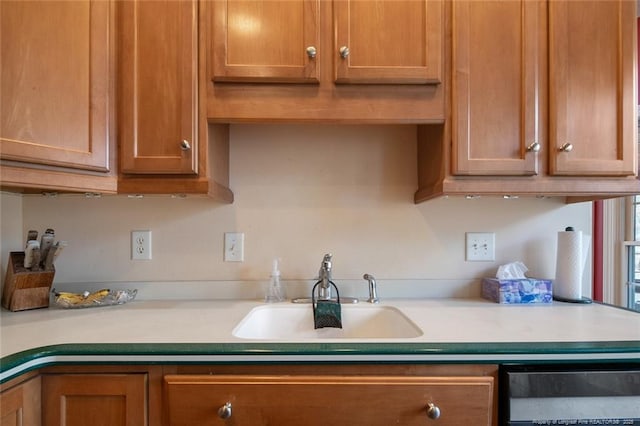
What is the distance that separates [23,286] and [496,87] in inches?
70.2

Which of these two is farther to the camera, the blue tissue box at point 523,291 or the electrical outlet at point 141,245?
the electrical outlet at point 141,245

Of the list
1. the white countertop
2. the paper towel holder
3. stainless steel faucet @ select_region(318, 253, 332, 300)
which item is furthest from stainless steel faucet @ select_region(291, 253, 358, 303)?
the paper towel holder

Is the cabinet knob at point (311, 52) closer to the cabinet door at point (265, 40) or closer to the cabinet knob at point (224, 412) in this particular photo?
the cabinet door at point (265, 40)

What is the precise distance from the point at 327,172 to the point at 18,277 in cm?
121

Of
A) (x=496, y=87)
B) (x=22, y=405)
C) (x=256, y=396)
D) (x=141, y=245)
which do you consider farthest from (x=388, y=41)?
(x=22, y=405)

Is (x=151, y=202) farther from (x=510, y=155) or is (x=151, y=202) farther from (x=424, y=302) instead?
(x=510, y=155)

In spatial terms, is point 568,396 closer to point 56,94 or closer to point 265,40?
point 265,40

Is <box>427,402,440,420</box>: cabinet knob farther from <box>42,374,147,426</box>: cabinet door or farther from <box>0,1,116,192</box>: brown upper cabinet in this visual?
<box>0,1,116,192</box>: brown upper cabinet

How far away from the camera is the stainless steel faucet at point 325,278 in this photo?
1.30m

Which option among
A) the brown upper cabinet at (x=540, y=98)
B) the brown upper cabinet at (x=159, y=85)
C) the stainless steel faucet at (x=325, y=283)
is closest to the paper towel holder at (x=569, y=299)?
the brown upper cabinet at (x=540, y=98)

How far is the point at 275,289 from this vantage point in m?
1.36

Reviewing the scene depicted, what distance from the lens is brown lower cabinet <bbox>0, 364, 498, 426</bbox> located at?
80cm

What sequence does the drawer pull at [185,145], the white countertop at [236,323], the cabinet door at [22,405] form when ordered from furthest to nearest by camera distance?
the drawer pull at [185,145]
the white countertop at [236,323]
the cabinet door at [22,405]

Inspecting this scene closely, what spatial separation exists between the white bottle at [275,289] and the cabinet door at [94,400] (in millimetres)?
589
